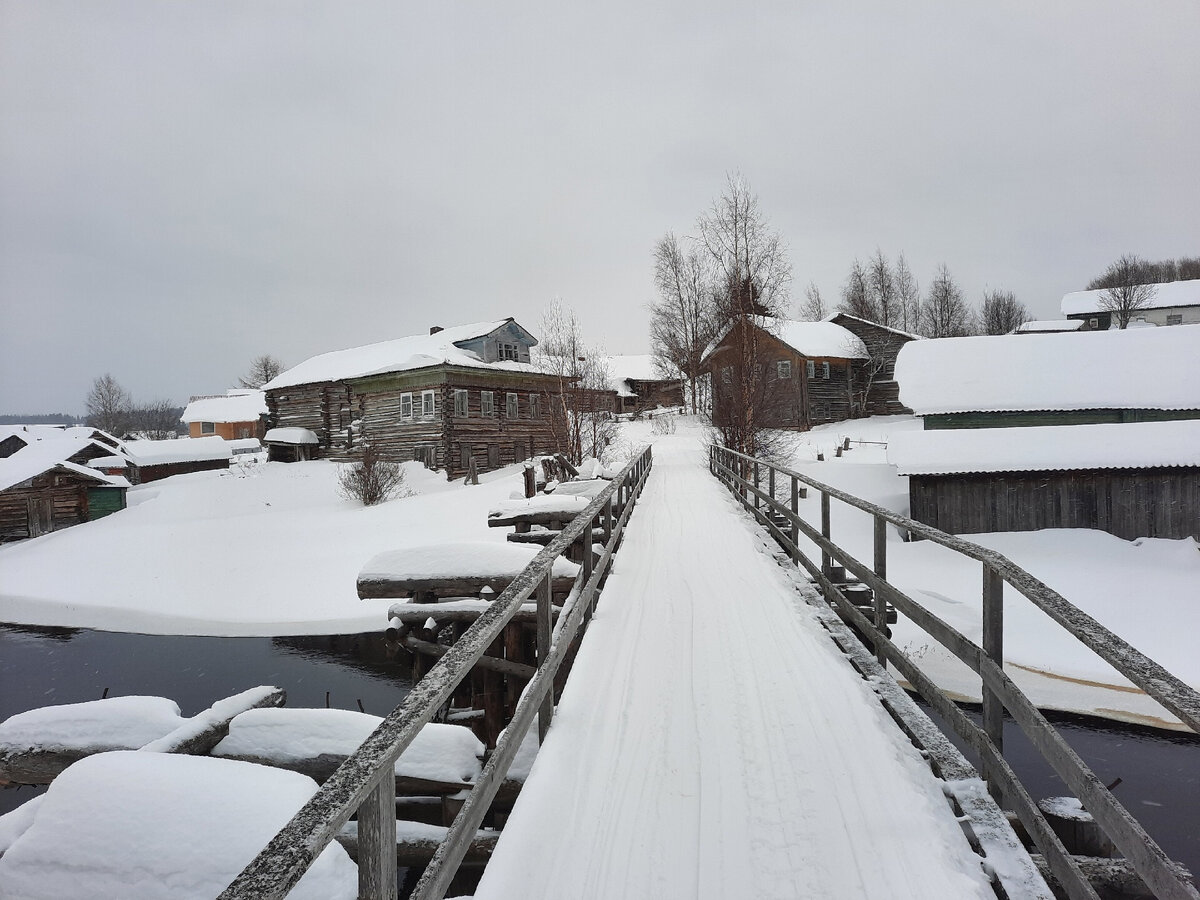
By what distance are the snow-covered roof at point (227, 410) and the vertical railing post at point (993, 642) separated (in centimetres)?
6904

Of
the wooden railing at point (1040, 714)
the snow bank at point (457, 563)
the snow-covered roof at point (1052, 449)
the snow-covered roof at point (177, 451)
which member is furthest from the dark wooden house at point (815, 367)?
the snow-covered roof at point (177, 451)

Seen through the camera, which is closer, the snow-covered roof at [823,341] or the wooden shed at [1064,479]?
the wooden shed at [1064,479]

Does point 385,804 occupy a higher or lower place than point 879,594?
higher

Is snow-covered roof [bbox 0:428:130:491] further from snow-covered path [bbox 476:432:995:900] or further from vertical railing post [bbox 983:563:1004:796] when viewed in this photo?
vertical railing post [bbox 983:563:1004:796]

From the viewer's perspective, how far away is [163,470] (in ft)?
136

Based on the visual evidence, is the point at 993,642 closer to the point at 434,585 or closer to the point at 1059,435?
the point at 434,585

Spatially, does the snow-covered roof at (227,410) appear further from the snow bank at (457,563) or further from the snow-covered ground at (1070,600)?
the snow bank at (457,563)

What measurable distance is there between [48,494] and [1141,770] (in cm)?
3659

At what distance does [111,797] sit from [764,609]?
4874 millimetres

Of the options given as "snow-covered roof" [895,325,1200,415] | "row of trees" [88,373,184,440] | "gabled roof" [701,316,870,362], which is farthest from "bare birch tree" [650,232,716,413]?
"row of trees" [88,373,184,440]

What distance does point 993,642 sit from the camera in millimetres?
2869

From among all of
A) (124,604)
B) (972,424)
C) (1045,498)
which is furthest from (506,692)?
(972,424)

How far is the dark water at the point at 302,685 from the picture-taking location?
805 centimetres

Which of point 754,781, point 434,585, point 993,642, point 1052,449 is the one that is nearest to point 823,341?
point 1052,449
